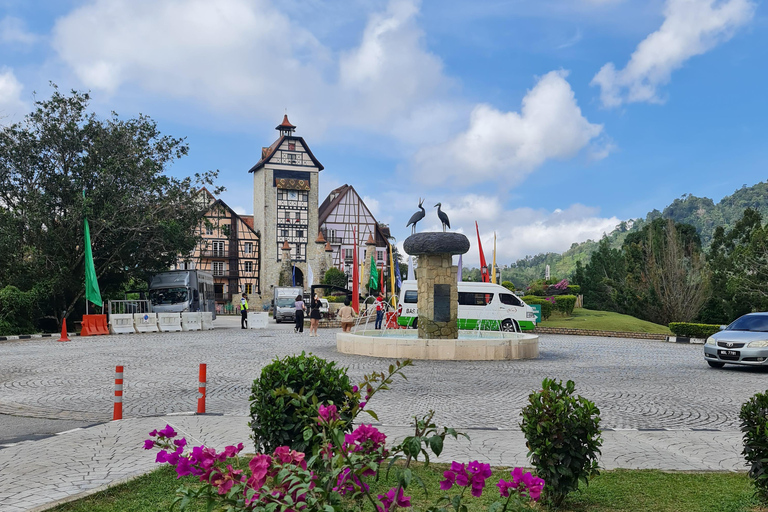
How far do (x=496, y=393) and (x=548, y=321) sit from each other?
88.9 feet

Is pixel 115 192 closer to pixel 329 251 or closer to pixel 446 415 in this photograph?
pixel 446 415

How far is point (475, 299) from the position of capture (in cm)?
2817

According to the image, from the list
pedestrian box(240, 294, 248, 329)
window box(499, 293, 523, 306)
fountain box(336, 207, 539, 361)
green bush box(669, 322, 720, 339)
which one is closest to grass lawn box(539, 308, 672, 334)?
green bush box(669, 322, 720, 339)

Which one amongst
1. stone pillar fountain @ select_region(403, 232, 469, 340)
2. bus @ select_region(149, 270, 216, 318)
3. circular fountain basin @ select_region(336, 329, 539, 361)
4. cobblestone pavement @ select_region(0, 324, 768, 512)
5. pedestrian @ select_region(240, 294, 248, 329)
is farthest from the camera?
bus @ select_region(149, 270, 216, 318)

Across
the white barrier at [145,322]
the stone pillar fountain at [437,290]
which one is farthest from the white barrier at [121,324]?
the stone pillar fountain at [437,290]

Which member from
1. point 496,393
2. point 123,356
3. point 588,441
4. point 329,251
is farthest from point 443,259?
point 329,251

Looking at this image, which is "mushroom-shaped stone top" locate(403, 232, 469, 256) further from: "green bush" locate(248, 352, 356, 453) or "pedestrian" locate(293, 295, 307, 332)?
"green bush" locate(248, 352, 356, 453)

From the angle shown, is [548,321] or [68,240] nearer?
[68,240]

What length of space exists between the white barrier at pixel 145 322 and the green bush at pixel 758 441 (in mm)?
27934

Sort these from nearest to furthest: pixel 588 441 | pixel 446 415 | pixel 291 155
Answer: pixel 588 441, pixel 446 415, pixel 291 155

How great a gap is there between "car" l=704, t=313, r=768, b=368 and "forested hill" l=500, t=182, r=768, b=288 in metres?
83.5

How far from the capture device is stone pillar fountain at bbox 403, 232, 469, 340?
18766 millimetres

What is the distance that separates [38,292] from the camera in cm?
3025

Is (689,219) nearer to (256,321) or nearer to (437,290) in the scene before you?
(256,321)
